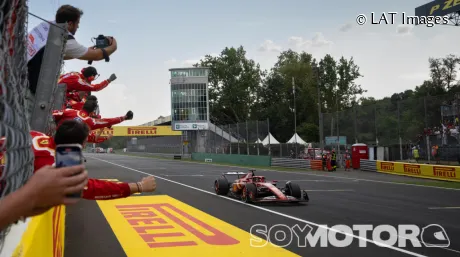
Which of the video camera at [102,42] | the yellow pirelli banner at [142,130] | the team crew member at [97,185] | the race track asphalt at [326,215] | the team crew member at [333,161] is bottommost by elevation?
the race track asphalt at [326,215]

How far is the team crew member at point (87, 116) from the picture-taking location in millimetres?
5289

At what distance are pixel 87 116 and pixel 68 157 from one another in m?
4.43

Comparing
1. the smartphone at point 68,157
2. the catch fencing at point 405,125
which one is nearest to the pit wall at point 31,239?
the smartphone at point 68,157

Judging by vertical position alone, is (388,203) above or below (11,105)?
below

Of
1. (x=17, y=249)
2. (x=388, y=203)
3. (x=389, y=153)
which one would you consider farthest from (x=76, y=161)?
(x=389, y=153)

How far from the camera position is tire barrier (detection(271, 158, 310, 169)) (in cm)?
2964

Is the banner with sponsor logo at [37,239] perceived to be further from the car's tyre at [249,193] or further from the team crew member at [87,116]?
the car's tyre at [249,193]

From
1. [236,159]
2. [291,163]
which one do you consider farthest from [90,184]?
[236,159]

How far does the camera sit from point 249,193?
1144 centimetres

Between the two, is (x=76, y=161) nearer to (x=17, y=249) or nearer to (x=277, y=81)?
(x=17, y=249)

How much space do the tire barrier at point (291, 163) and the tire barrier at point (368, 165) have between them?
3655 millimetres

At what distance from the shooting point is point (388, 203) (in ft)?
37.9

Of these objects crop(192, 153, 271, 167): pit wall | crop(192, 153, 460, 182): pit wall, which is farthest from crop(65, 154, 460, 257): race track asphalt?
crop(192, 153, 271, 167): pit wall

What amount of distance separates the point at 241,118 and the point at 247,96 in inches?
162
